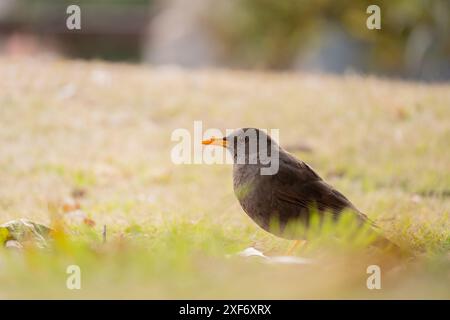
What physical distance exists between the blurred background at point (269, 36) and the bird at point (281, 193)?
7.39 m

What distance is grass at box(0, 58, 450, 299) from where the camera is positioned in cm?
339

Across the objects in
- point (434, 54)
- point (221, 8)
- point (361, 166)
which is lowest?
point (361, 166)

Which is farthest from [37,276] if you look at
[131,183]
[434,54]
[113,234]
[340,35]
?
[340,35]

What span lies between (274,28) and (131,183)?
10.0 meters

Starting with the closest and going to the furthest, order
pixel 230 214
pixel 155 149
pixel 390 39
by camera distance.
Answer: pixel 230 214, pixel 155 149, pixel 390 39

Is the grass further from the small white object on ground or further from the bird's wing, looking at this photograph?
the bird's wing

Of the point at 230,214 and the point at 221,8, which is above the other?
the point at 221,8

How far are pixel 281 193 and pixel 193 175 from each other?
2364 mm

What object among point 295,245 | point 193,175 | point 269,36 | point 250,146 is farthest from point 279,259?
point 269,36

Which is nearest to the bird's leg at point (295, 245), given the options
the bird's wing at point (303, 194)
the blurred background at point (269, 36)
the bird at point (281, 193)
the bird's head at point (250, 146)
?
the bird at point (281, 193)

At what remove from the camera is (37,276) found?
11.0ft

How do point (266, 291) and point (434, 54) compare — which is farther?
point (434, 54)

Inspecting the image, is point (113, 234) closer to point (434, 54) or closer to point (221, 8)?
point (434, 54)

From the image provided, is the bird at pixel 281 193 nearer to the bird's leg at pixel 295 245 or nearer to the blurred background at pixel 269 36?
the bird's leg at pixel 295 245
